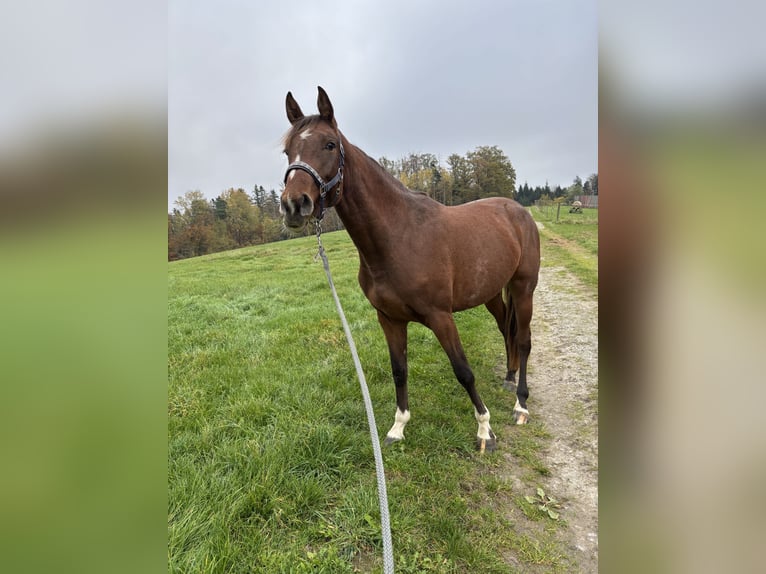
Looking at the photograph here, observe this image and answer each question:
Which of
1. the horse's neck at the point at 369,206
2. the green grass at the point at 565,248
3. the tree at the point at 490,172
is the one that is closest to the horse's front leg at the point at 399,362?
the horse's neck at the point at 369,206

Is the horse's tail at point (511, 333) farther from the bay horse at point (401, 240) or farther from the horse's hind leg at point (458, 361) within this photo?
the horse's hind leg at point (458, 361)

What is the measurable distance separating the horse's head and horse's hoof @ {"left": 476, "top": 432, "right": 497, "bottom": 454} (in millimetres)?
2306

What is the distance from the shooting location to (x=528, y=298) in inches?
159

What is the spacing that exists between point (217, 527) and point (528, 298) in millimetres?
3442

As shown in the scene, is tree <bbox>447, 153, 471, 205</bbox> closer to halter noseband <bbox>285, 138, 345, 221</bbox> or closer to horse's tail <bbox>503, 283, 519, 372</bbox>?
horse's tail <bbox>503, 283, 519, 372</bbox>

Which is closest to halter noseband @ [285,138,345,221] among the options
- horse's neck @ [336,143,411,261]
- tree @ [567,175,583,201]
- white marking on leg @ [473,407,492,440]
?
horse's neck @ [336,143,411,261]

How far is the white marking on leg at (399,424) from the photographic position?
3221 millimetres
